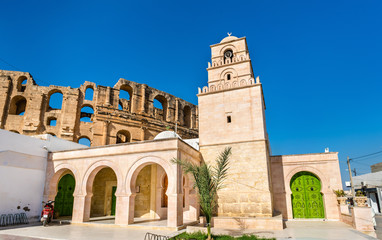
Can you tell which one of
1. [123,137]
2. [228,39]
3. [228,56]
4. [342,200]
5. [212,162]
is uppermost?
[228,39]

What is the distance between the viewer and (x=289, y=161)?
1549 centimetres

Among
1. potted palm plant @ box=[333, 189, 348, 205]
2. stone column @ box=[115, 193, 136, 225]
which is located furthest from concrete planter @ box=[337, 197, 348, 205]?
stone column @ box=[115, 193, 136, 225]

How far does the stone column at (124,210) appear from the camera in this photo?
37.7 ft

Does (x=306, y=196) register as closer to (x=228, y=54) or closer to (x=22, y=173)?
(x=228, y=54)

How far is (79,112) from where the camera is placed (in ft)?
76.1

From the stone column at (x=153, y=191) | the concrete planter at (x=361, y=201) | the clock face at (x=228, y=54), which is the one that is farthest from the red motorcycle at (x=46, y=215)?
the concrete planter at (x=361, y=201)

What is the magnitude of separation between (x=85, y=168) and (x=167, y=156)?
5033mm

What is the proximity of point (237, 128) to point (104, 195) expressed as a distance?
9.81 meters

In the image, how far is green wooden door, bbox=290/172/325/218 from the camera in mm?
14578

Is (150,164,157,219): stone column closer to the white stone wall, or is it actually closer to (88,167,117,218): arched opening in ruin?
(88,167,117,218): arched opening in ruin

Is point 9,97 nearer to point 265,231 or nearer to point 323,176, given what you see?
point 265,231

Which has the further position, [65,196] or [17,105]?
[17,105]

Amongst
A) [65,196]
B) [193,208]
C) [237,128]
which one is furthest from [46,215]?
[237,128]

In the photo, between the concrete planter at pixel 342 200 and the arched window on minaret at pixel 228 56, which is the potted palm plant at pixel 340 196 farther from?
the arched window on minaret at pixel 228 56
